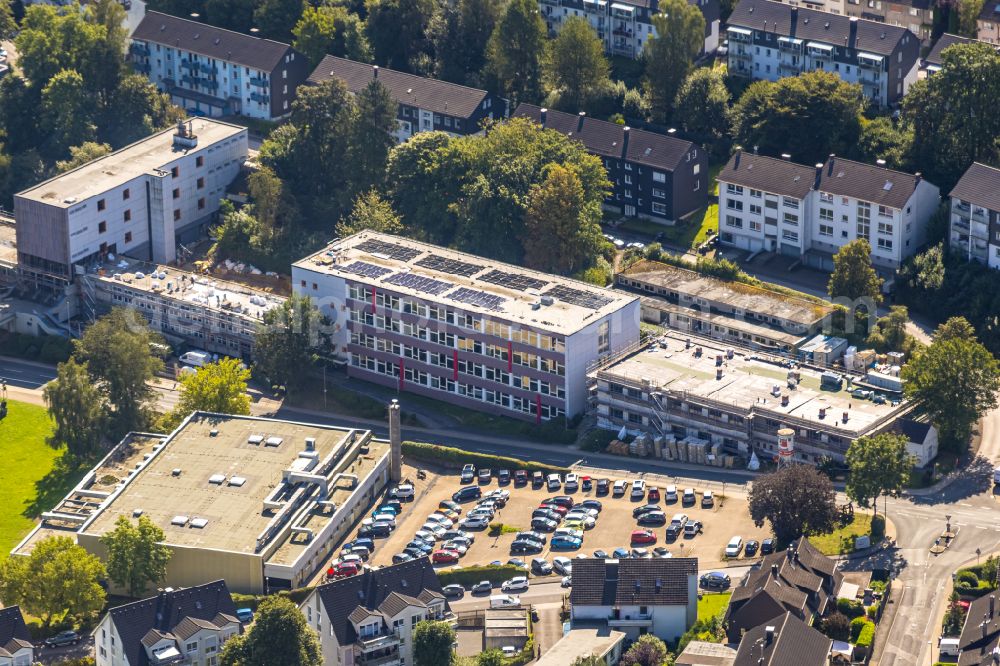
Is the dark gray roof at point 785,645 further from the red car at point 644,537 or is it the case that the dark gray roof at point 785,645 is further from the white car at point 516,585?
the white car at point 516,585

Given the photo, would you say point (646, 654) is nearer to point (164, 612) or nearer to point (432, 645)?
point (432, 645)

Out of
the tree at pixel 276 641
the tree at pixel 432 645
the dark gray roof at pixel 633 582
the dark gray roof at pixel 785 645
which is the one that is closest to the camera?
the dark gray roof at pixel 785 645

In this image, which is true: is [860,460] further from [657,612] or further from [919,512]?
[657,612]

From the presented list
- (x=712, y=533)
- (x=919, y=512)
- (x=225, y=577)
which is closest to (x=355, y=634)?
(x=225, y=577)

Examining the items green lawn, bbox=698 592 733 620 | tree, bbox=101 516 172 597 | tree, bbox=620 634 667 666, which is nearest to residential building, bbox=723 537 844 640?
green lawn, bbox=698 592 733 620

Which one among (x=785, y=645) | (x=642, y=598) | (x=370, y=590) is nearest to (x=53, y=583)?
(x=370, y=590)

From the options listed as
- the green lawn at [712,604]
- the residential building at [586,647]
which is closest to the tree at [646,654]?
the residential building at [586,647]
